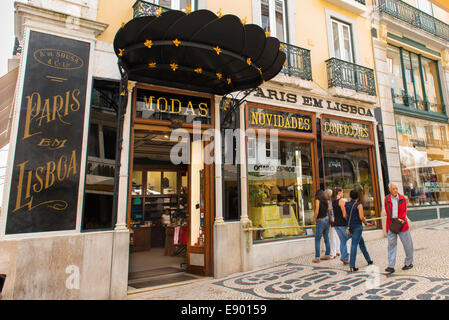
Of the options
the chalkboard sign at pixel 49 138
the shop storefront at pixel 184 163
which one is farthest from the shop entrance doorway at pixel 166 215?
the chalkboard sign at pixel 49 138

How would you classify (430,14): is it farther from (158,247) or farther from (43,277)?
(43,277)

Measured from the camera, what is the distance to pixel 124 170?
18.2 feet

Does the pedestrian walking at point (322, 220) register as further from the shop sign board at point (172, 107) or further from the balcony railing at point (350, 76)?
the balcony railing at point (350, 76)

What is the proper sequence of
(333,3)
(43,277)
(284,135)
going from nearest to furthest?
(43,277)
(284,135)
(333,3)

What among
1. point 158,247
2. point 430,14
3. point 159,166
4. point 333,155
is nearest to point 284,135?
point 333,155

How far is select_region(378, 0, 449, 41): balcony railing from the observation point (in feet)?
36.0

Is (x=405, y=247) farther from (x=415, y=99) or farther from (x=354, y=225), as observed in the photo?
(x=415, y=99)

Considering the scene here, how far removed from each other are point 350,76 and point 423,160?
472 centimetres

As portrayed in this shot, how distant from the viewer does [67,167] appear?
5.00 metres

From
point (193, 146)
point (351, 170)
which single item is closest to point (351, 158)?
point (351, 170)

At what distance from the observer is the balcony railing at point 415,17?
1096 centimetres

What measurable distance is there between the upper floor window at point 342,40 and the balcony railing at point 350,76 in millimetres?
557

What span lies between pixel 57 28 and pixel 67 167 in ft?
8.18

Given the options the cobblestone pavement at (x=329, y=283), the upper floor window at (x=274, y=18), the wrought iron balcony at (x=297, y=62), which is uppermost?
the upper floor window at (x=274, y=18)
